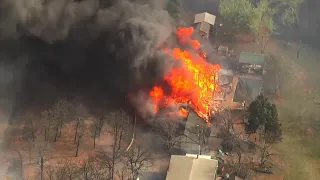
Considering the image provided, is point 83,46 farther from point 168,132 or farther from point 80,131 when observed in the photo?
point 168,132

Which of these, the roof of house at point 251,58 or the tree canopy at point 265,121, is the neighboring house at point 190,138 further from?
Answer: the roof of house at point 251,58

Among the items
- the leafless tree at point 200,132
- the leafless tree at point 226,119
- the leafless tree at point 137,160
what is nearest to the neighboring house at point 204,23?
the leafless tree at point 226,119

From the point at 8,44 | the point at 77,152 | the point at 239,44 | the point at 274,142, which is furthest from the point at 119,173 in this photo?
the point at 239,44

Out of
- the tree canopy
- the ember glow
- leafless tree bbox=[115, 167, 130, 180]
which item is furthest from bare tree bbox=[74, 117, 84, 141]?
the tree canopy

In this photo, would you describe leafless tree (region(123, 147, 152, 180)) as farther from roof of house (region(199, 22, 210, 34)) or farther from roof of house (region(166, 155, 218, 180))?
roof of house (region(199, 22, 210, 34))

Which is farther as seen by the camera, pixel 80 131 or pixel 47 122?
pixel 80 131

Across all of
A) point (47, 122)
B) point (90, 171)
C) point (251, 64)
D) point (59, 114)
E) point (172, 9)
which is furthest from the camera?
point (172, 9)


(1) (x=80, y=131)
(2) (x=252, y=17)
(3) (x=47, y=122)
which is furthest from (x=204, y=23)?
(3) (x=47, y=122)
